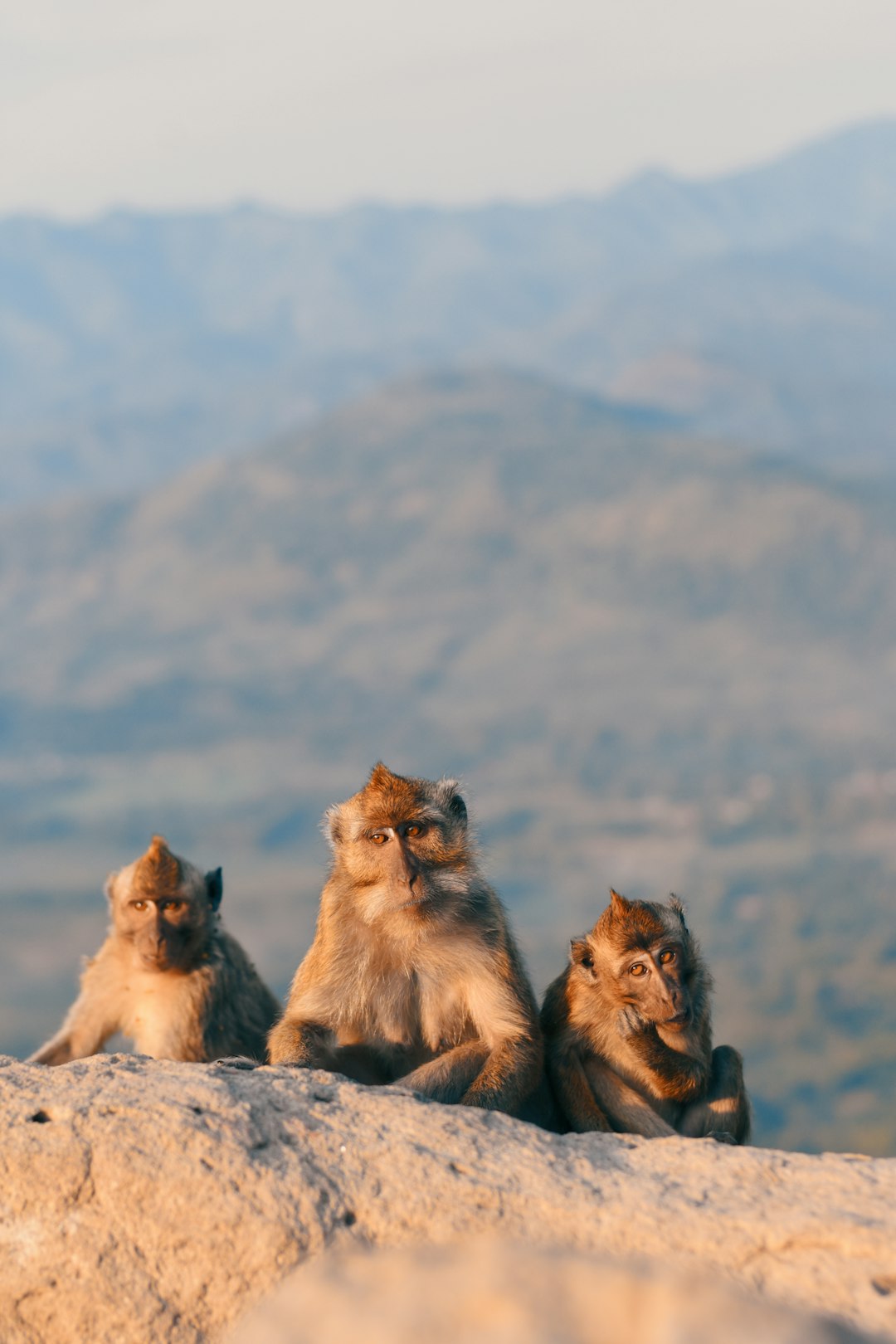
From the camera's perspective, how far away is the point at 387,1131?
6.65 meters

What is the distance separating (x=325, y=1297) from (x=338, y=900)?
6.26m

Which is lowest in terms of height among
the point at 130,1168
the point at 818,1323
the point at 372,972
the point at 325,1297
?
the point at 818,1323

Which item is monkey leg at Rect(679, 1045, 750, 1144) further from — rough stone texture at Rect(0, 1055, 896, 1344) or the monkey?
rough stone texture at Rect(0, 1055, 896, 1344)

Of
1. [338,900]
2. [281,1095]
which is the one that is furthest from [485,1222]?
[338,900]

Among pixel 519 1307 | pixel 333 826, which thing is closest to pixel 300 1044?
pixel 333 826

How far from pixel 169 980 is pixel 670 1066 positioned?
138 inches

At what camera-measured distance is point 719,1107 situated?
7.92 meters

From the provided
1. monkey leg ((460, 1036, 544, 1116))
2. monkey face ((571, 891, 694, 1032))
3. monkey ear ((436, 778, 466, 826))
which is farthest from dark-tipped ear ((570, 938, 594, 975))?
monkey ear ((436, 778, 466, 826))

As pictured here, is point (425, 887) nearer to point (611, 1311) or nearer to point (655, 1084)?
point (655, 1084)

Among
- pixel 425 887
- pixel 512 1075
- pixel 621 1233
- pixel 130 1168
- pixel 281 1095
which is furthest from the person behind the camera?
pixel 425 887

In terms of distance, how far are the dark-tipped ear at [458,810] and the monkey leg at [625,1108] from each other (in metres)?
1.48

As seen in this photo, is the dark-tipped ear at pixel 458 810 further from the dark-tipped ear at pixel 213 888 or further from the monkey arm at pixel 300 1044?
the dark-tipped ear at pixel 213 888

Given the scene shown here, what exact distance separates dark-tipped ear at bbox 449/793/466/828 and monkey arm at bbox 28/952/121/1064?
3044mm

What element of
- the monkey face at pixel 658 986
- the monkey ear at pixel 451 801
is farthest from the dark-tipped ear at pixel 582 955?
the monkey ear at pixel 451 801
